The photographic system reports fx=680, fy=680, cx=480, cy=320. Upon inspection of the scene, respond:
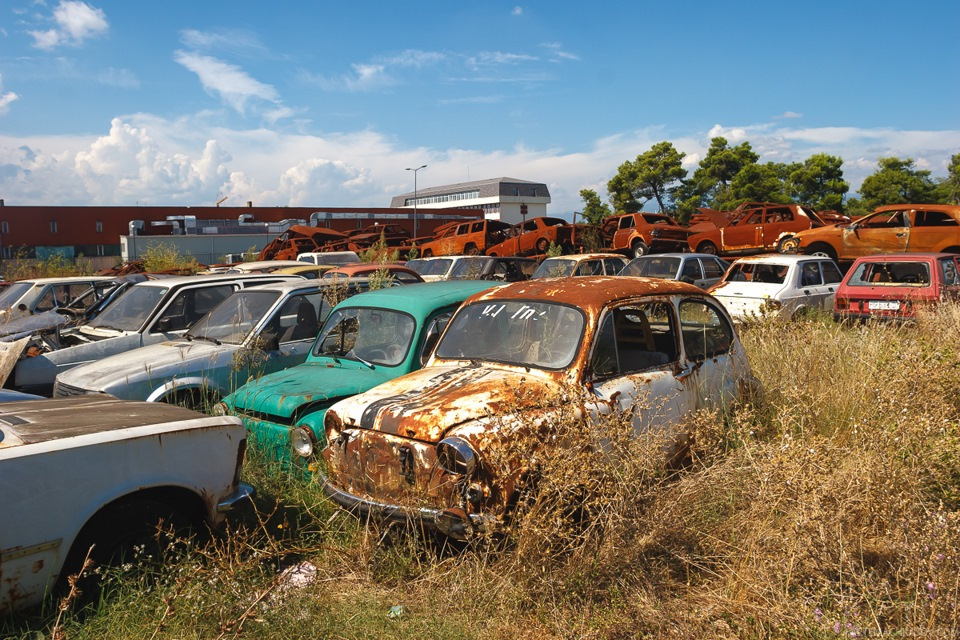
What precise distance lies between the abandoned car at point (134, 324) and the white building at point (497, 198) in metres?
74.5

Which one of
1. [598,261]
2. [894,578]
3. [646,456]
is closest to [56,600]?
[646,456]

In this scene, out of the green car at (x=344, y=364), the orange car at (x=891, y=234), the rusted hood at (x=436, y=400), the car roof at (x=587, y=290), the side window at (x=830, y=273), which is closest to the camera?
the rusted hood at (x=436, y=400)

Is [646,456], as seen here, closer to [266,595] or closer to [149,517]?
[266,595]

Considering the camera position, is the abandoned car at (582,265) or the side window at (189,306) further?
the abandoned car at (582,265)

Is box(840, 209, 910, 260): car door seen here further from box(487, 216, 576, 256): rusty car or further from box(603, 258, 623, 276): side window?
box(487, 216, 576, 256): rusty car

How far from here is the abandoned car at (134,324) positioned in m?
7.84

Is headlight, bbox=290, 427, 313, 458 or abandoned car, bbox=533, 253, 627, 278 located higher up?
abandoned car, bbox=533, 253, 627, 278

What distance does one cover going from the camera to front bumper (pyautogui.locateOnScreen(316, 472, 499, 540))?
369cm

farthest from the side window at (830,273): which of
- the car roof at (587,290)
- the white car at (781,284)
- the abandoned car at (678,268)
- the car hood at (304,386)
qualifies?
the car hood at (304,386)

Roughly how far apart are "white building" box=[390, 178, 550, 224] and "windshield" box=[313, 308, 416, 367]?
76.8 m

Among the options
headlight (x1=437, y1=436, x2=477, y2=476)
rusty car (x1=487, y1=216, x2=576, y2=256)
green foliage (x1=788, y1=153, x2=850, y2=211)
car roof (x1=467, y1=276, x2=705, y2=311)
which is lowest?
headlight (x1=437, y1=436, x2=477, y2=476)

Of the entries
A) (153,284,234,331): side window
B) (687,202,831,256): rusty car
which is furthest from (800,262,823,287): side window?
(153,284,234,331): side window

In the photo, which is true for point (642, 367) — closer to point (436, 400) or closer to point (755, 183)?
point (436, 400)

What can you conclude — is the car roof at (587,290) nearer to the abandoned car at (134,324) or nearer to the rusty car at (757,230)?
the abandoned car at (134,324)
